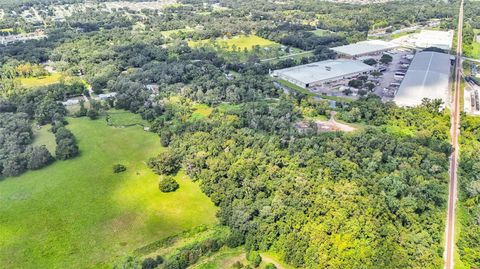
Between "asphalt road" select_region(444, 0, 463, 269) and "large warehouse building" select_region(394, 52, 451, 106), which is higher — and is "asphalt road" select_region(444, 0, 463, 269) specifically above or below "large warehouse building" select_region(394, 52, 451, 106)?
below

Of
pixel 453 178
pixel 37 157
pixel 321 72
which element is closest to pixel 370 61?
pixel 321 72

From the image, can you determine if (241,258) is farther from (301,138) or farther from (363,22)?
(363,22)

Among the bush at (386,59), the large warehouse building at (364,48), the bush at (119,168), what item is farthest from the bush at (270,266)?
the large warehouse building at (364,48)

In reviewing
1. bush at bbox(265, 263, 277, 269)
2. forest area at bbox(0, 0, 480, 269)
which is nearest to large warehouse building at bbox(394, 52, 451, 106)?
forest area at bbox(0, 0, 480, 269)

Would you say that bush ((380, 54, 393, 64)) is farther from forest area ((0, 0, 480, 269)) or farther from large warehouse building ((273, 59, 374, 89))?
forest area ((0, 0, 480, 269))

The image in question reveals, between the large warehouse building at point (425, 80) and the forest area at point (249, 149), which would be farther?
the large warehouse building at point (425, 80)

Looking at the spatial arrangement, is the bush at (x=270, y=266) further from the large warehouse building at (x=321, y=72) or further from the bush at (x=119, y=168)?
the large warehouse building at (x=321, y=72)
